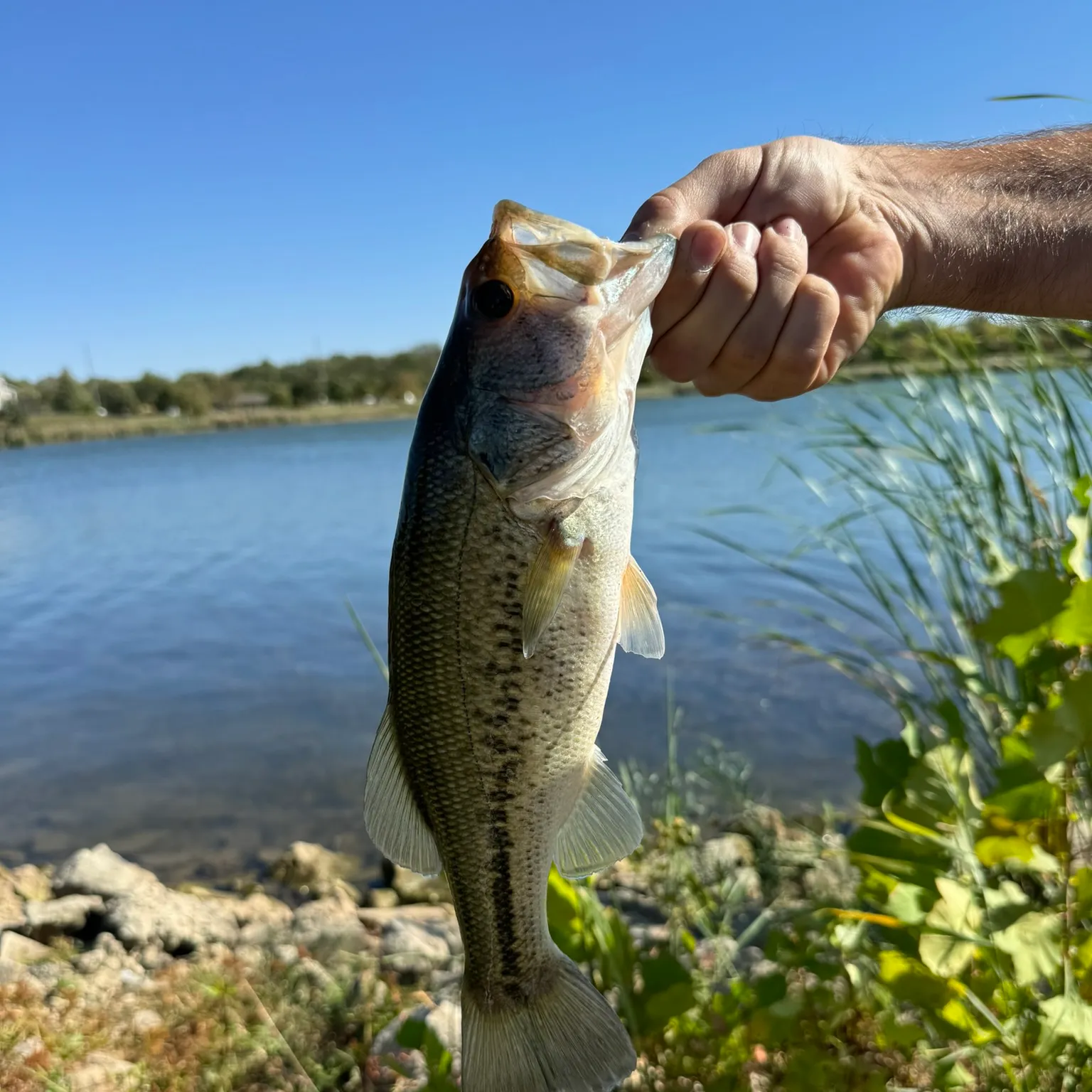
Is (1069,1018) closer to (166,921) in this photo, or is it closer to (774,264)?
(774,264)

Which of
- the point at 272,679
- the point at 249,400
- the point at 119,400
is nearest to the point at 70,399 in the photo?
the point at 119,400

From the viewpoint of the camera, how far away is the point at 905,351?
4406 millimetres

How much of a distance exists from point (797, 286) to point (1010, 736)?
1237 mm

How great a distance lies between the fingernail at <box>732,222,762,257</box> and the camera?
217 cm

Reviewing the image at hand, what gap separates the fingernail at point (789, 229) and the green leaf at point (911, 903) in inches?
66.6

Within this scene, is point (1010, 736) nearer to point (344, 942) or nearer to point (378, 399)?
point (344, 942)

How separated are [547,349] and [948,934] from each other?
1601mm

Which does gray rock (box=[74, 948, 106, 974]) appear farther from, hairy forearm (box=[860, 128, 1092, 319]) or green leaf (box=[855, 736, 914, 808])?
hairy forearm (box=[860, 128, 1092, 319])

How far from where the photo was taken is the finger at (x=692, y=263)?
209 cm

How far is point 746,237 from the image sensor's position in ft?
7.19

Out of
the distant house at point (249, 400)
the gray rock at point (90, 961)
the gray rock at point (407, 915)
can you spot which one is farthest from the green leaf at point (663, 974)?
the distant house at point (249, 400)

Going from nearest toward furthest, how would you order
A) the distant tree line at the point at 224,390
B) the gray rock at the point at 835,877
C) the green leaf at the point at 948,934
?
the green leaf at the point at 948,934 → the gray rock at the point at 835,877 → the distant tree line at the point at 224,390

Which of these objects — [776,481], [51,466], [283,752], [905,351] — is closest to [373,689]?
[283,752]

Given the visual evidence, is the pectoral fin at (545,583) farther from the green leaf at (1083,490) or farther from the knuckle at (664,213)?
the green leaf at (1083,490)
